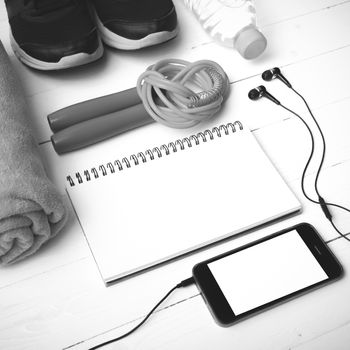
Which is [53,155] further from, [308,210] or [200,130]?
[308,210]

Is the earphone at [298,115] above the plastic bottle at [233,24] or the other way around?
the other way around

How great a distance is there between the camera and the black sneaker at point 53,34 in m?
0.74

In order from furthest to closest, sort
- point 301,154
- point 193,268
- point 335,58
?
1. point 335,58
2. point 301,154
3. point 193,268

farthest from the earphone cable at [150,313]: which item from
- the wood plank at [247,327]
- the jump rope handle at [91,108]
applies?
the jump rope handle at [91,108]

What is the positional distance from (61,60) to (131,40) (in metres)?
0.11

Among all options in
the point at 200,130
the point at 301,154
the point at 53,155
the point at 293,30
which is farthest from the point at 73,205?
the point at 293,30

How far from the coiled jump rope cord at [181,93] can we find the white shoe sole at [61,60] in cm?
10

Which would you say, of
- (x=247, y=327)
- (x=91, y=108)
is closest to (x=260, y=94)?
(x=91, y=108)

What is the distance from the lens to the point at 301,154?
71 centimetres

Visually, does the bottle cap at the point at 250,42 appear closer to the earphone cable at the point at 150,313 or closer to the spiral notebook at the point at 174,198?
the spiral notebook at the point at 174,198

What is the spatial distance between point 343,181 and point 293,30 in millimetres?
312

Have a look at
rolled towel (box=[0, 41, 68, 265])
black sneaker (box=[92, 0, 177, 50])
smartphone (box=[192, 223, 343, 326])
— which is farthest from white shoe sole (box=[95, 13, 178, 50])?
smartphone (box=[192, 223, 343, 326])

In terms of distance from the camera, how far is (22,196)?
565 millimetres

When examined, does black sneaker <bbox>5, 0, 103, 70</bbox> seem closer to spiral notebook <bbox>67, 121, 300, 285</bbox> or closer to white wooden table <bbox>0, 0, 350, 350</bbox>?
white wooden table <bbox>0, 0, 350, 350</bbox>
